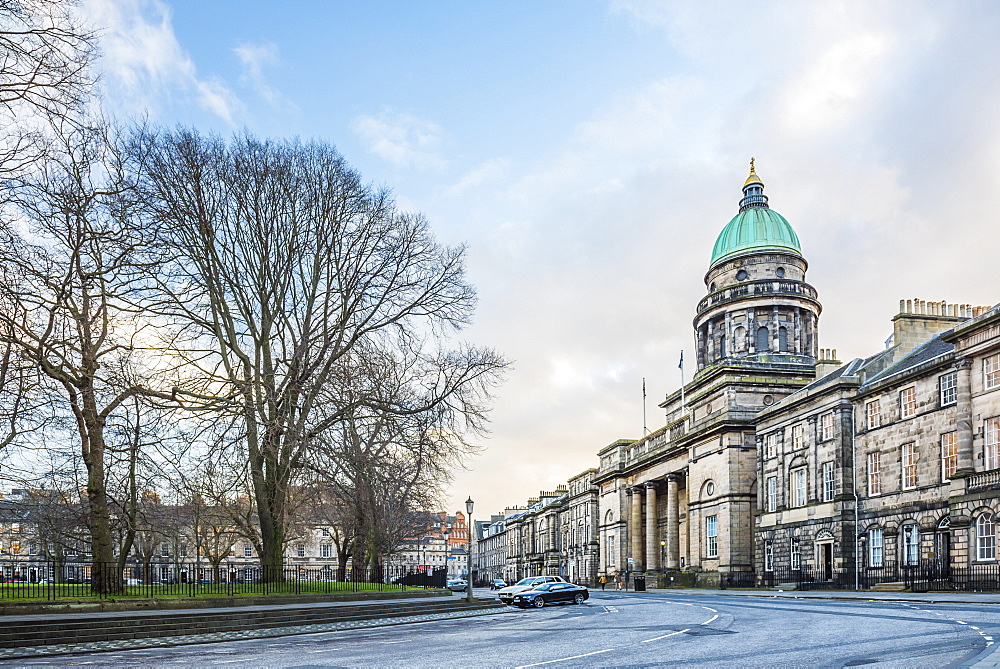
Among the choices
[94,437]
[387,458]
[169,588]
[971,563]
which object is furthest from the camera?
[971,563]

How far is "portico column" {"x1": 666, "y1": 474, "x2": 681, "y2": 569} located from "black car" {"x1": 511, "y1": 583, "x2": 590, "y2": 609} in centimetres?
3826

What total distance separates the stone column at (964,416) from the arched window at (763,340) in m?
35.1

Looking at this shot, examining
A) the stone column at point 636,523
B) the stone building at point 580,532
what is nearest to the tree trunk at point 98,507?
the stone column at point 636,523

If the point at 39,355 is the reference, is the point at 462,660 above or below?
below

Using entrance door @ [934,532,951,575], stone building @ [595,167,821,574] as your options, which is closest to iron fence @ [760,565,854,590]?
stone building @ [595,167,821,574]

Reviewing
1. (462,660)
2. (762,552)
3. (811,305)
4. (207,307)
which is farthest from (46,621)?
(811,305)

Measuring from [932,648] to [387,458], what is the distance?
22.5m

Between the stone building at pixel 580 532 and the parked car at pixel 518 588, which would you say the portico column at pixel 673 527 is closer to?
the stone building at pixel 580 532

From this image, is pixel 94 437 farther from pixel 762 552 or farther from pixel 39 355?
pixel 762 552

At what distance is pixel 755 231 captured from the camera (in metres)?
82.6

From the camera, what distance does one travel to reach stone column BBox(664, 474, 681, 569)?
3127 inches

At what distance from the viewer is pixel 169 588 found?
31.8 m

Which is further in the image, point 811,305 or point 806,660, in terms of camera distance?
point 811,305

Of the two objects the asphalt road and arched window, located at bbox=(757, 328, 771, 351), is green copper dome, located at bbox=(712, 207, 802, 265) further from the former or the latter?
the asphalt road
